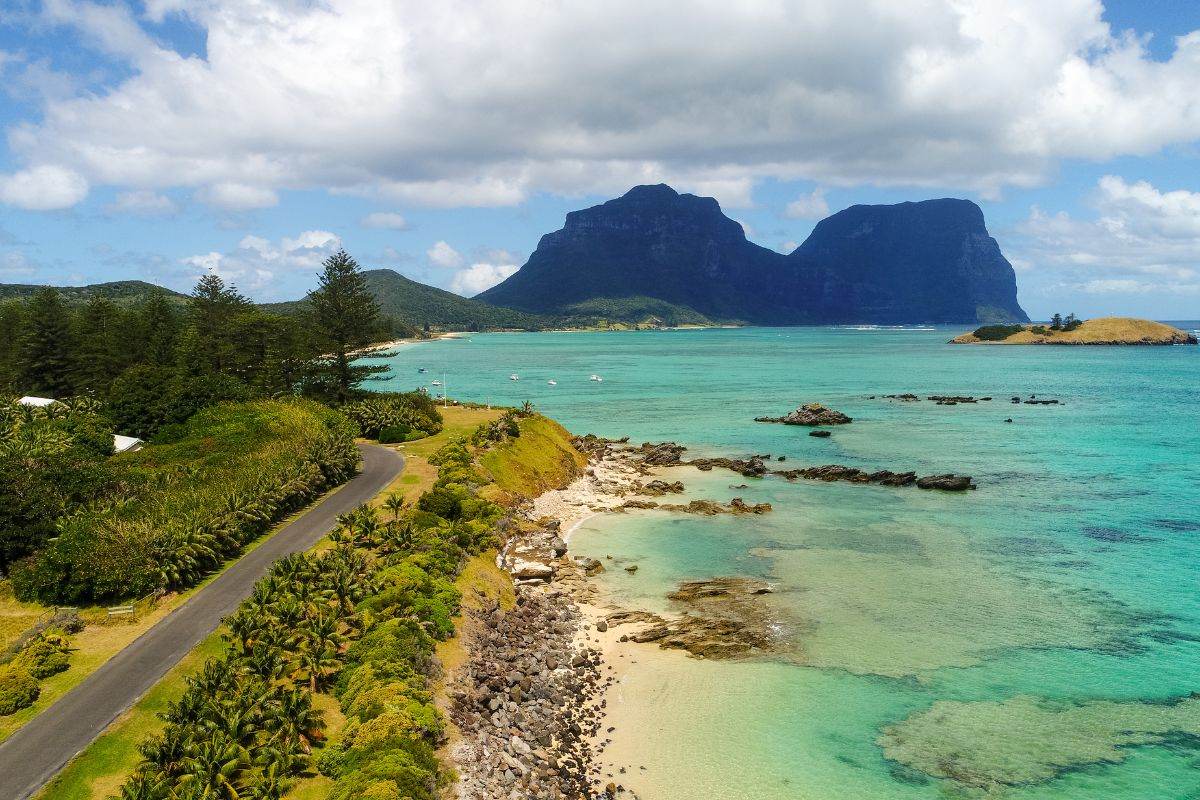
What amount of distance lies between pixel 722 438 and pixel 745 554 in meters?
39.4

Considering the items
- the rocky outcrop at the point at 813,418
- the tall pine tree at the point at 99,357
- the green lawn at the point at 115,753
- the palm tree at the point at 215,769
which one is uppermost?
the tall pine tree at the point at 99,357

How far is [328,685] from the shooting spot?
2267 cm

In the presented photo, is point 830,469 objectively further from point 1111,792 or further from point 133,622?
point 133,622

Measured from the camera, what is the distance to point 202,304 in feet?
291

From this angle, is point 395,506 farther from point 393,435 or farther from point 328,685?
point 393,435

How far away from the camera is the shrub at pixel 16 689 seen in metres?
21.2

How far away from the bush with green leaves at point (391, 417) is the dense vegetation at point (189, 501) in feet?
18.2

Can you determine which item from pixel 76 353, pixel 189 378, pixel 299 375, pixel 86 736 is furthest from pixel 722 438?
pixel 76 353

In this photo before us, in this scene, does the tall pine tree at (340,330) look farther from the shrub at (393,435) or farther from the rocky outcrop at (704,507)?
the rocky outcrop at (704,507)

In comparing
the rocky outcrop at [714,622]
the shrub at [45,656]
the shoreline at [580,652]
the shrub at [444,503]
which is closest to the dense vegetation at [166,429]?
the shrub at [45,656]

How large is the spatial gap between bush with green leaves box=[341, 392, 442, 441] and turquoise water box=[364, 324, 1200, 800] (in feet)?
72.5

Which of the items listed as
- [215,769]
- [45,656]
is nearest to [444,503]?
[45,656]

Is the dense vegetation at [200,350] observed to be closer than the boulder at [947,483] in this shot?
No

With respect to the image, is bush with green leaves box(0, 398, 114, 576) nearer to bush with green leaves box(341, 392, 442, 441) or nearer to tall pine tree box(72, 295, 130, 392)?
bush with green leaves box(341, 392, 442, 441)
